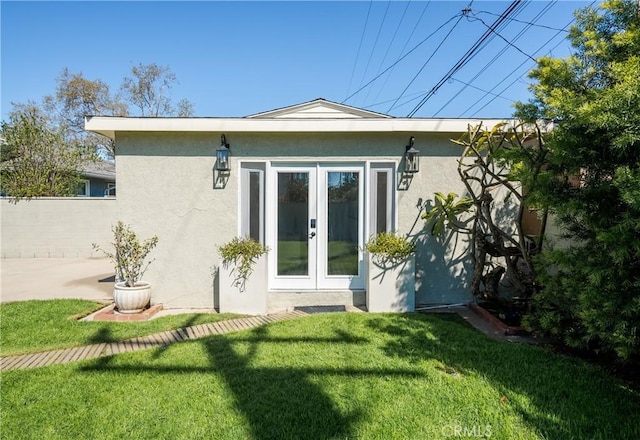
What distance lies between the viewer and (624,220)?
317cm

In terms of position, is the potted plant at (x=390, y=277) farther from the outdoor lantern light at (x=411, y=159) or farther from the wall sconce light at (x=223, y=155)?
the wall sconce light at (x=223, y=155)

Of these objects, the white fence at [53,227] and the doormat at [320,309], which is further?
the white fence at [53,227]

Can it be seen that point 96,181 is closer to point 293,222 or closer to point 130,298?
point 130,298

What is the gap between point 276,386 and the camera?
11.6ft

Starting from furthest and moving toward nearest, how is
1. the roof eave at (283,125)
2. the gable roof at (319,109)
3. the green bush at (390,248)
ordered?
1. the gable roof at (319,109)
2. the roof eave at (283,125)
3. the green bush at (390,248)

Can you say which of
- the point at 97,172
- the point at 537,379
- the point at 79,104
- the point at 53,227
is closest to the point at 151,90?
the point at 79,104

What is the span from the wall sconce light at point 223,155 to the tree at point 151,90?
24837 mm

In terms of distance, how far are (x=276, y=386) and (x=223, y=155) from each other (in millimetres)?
4428

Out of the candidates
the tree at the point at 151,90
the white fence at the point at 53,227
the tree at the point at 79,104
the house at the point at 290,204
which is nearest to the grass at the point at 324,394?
the house at the point at 290,204

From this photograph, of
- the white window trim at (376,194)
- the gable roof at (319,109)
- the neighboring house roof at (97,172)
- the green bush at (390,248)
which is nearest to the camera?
the green bush at (390,248)

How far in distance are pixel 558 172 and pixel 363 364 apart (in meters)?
3.08

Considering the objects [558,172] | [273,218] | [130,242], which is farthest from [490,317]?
[130,242]

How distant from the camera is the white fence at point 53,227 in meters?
13.4

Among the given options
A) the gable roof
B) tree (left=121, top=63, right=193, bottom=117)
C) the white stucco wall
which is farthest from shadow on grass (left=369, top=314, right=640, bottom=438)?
tree (left=121, top=63, right=193, bottom=117)
